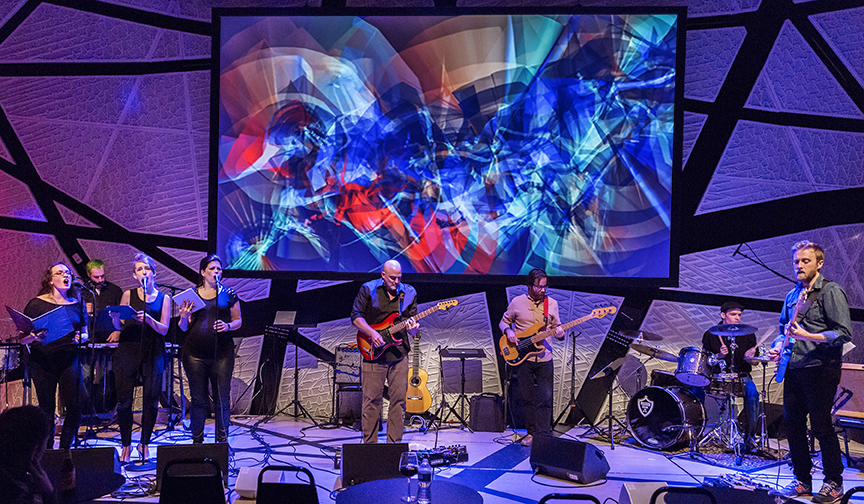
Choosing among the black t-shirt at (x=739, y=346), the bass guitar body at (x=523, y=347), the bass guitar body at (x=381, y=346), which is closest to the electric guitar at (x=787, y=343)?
the black t-shirt at (x=739, y=346)

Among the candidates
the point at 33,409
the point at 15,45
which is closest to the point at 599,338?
the point at 33,409

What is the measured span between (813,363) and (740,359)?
1933 mm

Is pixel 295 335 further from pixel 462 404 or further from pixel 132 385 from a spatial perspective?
pixel 132 385

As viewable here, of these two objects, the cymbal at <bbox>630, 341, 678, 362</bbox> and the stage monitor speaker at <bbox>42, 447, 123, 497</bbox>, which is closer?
the stage monitor speaker at <bbox>42, 447, 123, 497</bbox>

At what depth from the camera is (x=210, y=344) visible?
566 cm

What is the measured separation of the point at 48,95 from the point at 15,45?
0.72m

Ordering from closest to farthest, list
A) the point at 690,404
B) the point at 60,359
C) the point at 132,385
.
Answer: the point at 60,359 < the point at 132,385 < the point at 690,404

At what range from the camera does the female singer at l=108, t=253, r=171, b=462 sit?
578cm

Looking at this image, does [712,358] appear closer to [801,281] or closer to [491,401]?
[801,281]

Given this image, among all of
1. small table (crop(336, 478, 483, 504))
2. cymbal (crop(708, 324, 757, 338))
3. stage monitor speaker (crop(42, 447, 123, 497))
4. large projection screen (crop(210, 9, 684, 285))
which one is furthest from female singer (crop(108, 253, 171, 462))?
cymbal (crop(708, 324, 757, 338))

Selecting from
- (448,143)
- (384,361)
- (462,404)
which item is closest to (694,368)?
(462,404)

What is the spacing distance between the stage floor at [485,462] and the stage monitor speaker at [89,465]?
73 cm

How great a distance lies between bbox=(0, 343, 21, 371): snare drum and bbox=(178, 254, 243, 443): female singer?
2.54m

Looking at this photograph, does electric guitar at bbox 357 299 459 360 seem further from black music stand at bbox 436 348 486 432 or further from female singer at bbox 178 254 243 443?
black music stand at bbox 436 348 486 432
